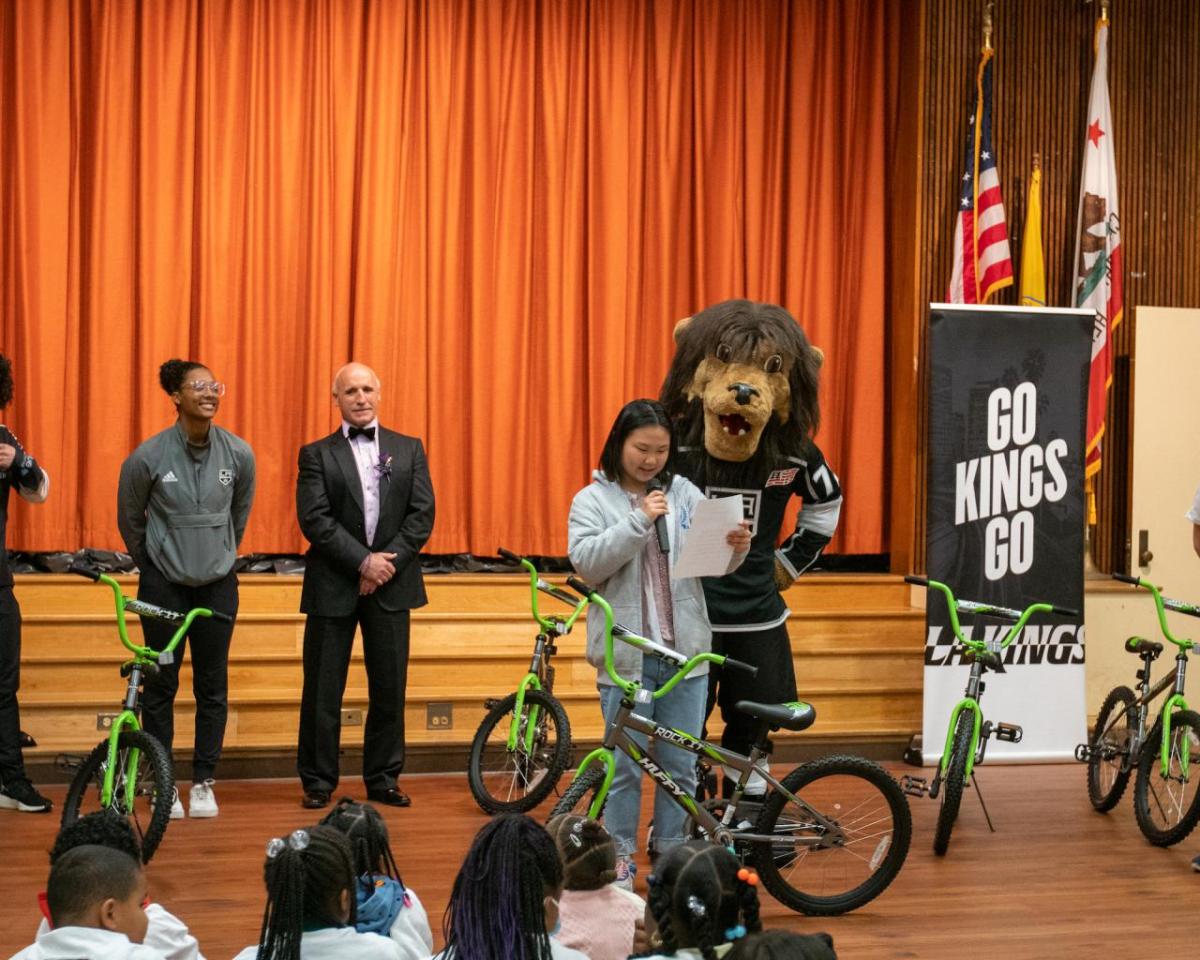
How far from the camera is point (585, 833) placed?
114 inches

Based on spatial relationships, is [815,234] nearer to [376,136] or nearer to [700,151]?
[700,151]

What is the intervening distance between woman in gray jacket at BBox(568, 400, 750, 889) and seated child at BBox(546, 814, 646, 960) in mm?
936

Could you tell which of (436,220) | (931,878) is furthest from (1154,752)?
(436,220)

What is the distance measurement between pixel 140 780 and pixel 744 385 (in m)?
2.13

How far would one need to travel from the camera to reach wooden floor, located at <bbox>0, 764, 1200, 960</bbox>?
3949 millimetres

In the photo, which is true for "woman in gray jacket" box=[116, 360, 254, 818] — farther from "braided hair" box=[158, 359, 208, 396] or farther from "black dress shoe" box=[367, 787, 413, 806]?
"black dress shoe" box=[367, 787, 413, 806]

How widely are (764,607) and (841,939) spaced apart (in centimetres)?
98

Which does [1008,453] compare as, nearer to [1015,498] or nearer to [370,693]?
[1015,498]

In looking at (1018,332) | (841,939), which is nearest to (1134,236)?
(1018,332)

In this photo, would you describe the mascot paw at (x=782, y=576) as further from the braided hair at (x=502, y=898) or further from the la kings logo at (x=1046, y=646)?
the braided hair at (x=502, y=898)

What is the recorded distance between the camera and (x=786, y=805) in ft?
13.1

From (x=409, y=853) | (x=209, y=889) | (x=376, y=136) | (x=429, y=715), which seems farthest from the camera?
(x=376, y=136)

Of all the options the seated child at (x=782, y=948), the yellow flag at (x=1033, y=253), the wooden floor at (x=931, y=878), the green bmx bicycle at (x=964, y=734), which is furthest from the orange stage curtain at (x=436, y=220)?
the seated child at (x=782, y=948)

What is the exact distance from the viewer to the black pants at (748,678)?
4.45 meters
